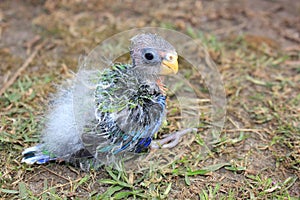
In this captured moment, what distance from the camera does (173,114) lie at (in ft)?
9.31

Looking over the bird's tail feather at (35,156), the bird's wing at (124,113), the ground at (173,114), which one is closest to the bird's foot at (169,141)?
the ground at (173,114)

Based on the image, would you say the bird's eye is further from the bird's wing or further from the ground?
the ground

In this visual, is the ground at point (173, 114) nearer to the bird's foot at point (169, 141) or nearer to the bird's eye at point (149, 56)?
the bird's foot at point (169, 141)

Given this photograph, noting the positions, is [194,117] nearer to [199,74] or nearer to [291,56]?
[199,74]

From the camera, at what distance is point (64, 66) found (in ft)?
10.6

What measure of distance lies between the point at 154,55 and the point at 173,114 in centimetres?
71

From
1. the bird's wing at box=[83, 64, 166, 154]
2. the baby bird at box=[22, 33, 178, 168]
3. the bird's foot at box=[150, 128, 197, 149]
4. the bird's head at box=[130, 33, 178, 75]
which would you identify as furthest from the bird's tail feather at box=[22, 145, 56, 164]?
the bird's head at box=[130, 33, 178, 75]

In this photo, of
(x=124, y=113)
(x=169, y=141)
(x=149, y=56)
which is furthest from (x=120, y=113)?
(x=169, y=141)

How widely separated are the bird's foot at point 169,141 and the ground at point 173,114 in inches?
3.4

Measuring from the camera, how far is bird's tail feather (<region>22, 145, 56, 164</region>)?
2396mm

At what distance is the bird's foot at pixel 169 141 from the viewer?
255cm

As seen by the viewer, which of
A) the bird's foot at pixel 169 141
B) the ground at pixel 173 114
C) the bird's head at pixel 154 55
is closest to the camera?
the bird's head at pixel 154 55

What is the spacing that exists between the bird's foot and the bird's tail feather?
0.60 meters

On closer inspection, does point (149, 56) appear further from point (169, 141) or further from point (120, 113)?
point (169, 141)
